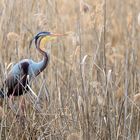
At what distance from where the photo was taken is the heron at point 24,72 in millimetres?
2211

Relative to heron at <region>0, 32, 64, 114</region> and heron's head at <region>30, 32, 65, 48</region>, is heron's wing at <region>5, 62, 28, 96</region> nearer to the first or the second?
heron at <region>0, 32, 64, 114</region>

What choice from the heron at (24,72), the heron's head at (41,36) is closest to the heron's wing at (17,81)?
the heron at (24,72)

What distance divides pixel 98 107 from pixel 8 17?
2.72 feet

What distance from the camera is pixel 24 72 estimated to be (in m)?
2.26

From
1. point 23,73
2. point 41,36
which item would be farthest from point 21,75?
point 41,36

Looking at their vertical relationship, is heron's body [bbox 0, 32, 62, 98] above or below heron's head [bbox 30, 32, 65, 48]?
below

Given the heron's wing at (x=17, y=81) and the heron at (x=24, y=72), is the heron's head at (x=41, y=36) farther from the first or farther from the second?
the heron's wing at (x=17, y=81)

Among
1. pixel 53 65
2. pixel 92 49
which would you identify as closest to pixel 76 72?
pixel 53 65

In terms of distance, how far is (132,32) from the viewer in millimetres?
2949

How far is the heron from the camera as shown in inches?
87.0

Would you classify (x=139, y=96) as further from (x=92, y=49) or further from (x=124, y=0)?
(x=124, y=0)

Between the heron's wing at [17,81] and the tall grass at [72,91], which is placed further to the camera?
the heron's wing at [17,81]

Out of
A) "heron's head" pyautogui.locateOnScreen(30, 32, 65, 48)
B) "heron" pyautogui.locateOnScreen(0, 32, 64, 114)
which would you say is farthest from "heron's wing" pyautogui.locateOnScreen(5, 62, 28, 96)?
"heron's head" pyautogui.locateOnScreen(30, 32, 65, 48)

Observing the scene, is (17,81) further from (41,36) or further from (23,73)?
(41,36)
